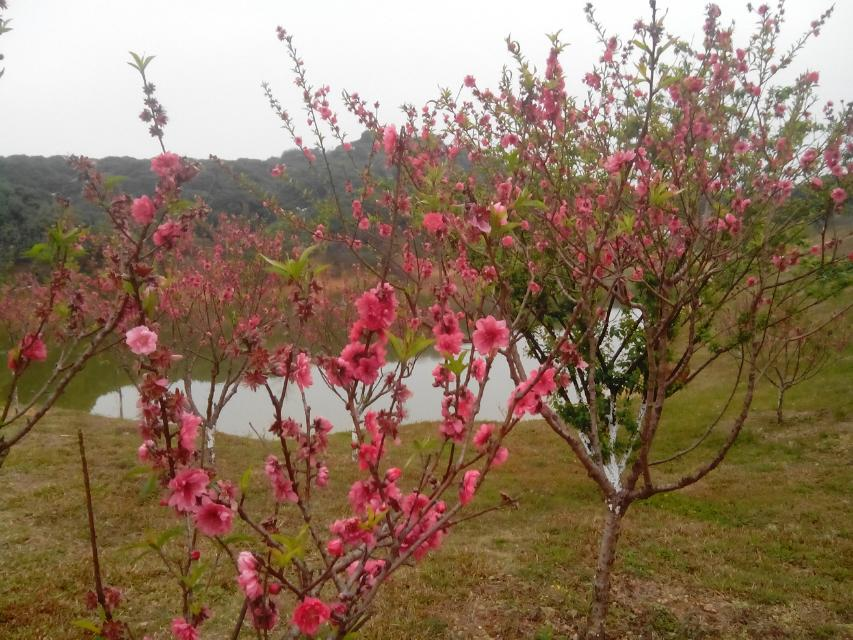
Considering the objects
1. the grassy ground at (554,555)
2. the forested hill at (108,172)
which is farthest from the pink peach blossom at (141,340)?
the forested hill at (108,172)

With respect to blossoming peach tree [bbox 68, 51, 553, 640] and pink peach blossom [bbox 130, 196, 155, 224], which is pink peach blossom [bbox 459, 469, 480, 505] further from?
pink peach blossom [bbox 130, 196, 155, 224]

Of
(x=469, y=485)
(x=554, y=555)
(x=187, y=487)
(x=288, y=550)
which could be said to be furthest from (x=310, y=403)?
(x=288, y=550)

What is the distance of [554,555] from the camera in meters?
6.58

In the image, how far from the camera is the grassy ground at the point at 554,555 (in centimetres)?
511

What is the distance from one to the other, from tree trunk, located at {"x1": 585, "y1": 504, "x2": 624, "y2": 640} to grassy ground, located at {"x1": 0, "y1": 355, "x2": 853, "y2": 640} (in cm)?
132

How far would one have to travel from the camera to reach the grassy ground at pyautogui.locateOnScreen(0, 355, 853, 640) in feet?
16.8

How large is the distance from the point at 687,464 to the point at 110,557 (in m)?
9.89

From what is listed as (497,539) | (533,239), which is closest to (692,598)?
(497,539)

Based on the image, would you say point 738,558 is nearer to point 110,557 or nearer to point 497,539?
point 497,539

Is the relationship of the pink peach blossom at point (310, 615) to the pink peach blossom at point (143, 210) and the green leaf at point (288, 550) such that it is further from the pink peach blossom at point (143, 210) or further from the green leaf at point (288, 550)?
the pink peach blossom at point (143, 210)

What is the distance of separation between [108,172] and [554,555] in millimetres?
26401

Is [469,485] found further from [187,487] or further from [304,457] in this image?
[187,487]

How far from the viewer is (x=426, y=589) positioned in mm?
5715

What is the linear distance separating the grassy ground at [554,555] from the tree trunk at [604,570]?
1322 mm
